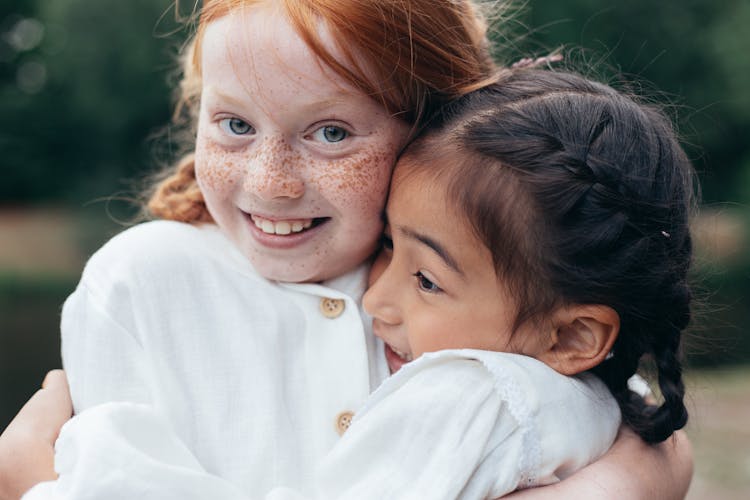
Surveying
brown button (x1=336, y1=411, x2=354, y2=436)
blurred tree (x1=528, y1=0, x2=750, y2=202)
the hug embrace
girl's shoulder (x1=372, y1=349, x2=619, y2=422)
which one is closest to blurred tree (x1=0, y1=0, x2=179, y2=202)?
blurred tree (x1=528, y1=0, x2=750, y2=202)

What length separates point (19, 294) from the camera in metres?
13.0

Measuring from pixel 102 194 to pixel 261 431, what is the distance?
1617 centimetres

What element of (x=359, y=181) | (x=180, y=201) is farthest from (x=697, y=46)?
(x=359, y=181)

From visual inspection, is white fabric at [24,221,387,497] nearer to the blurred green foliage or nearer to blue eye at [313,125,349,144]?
blue eye at [313,125,349,144]

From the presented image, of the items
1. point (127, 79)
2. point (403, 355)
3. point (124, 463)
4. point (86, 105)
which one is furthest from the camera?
point (86, 105)

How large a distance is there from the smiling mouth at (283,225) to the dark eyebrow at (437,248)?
0.23 metres

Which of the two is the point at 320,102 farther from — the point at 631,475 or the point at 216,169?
the point at 631,475

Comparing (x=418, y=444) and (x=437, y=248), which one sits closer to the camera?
(x=418, y=444)

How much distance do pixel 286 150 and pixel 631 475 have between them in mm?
1015

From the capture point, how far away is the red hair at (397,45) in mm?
1934

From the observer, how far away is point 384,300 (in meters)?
2.05

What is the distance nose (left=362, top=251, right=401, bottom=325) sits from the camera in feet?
6.68

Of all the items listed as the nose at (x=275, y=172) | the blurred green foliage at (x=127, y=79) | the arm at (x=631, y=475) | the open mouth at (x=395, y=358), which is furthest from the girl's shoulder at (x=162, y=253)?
the blurred green foliage at (x=127, y=79)

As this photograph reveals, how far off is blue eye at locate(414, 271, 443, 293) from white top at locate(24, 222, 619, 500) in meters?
0.16
